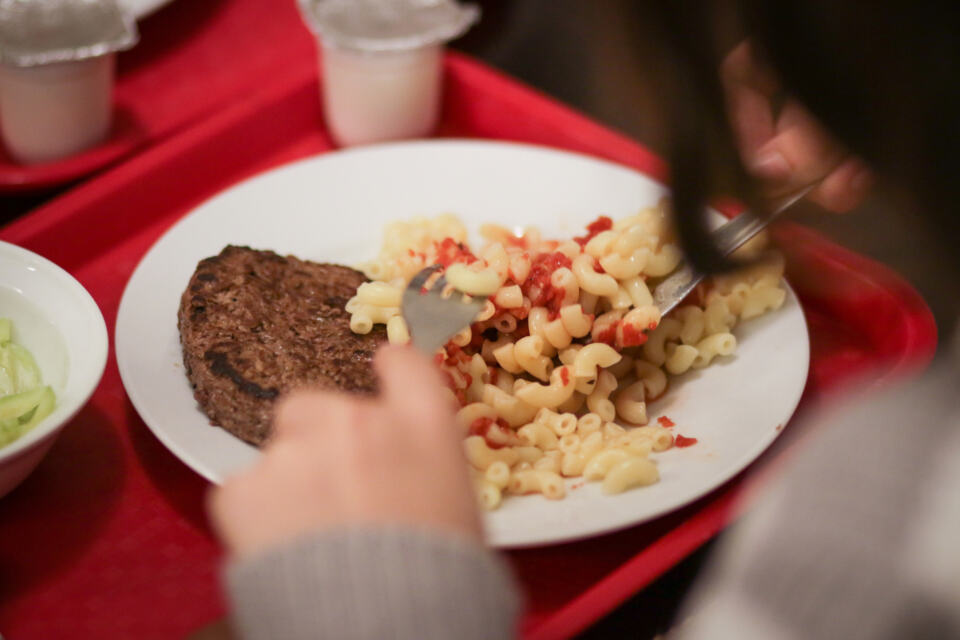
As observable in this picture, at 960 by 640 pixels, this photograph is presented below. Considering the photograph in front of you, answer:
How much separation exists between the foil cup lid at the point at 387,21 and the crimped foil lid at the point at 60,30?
0.33 m

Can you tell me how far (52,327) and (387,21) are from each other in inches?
34.7

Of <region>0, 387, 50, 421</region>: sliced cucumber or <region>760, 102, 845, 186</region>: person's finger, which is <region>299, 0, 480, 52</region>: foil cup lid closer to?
<region>760, 102, 845, 186</region>: person's finger

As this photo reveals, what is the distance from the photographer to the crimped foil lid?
153 cm

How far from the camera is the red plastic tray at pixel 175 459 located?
108 centimetres

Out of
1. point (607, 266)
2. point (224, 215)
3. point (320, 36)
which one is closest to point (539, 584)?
point (607, 266)

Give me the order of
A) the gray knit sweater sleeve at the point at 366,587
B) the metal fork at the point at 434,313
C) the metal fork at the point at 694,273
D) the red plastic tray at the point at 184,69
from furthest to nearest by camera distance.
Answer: the red plastic tray at the point at 184,69, the metal fork at the point at 694,273, the metal fork at the point at 434,313, the gray knit sweater sleeve at the point at 366,587

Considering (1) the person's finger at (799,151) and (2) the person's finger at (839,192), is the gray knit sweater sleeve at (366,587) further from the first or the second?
(2) the person's finger at (839,192)

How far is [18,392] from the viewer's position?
1154 mm

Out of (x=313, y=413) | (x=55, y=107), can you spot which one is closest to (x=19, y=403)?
(x=313, y=413)

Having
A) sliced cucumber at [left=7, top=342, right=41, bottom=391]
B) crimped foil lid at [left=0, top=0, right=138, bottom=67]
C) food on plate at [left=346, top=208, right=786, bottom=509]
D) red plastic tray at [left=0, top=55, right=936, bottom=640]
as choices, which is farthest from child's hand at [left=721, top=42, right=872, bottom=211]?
crimped foil lid at [left=0, top=0, right=138, bottom=67]

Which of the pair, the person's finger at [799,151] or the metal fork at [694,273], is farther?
the metal fork at [694,273]

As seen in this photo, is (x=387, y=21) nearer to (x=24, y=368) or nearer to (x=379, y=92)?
(x=379, y=92)

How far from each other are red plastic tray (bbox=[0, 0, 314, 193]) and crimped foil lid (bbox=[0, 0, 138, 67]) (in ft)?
0.59

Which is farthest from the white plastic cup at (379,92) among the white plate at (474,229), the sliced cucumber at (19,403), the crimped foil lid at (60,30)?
the sliced cucumber at (19,403)
